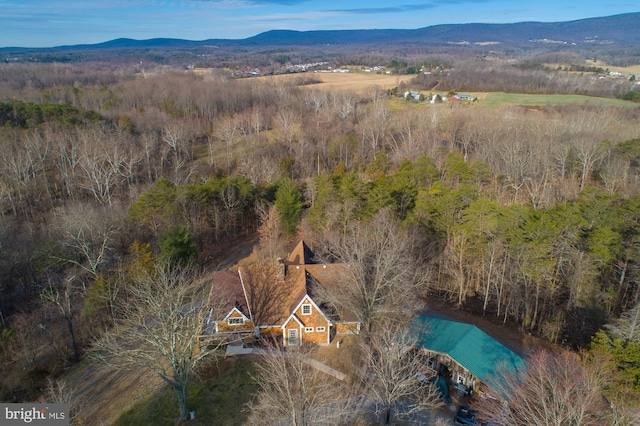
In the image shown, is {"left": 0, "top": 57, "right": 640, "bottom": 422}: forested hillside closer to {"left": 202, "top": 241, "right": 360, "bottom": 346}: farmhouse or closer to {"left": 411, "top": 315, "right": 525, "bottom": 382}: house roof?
{"left": 202, "top": 241, "right": 360, "bottom": 346}: farmhouse

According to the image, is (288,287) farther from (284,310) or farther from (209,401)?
(209,401)

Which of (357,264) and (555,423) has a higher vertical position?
(357,264)

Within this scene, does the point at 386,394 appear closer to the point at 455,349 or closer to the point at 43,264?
the point at 455,349

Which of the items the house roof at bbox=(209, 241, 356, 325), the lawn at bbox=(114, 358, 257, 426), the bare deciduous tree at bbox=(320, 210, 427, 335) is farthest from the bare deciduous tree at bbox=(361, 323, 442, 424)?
the lawn at bbox=(114, 358, 257, 426)

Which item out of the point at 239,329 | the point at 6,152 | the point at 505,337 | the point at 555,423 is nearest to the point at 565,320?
the point at 505,337

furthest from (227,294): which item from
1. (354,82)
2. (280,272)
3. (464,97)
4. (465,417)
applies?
(354,82)

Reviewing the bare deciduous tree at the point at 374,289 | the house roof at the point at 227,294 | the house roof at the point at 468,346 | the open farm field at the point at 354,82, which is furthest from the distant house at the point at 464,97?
the house roof at the point at 227,294
